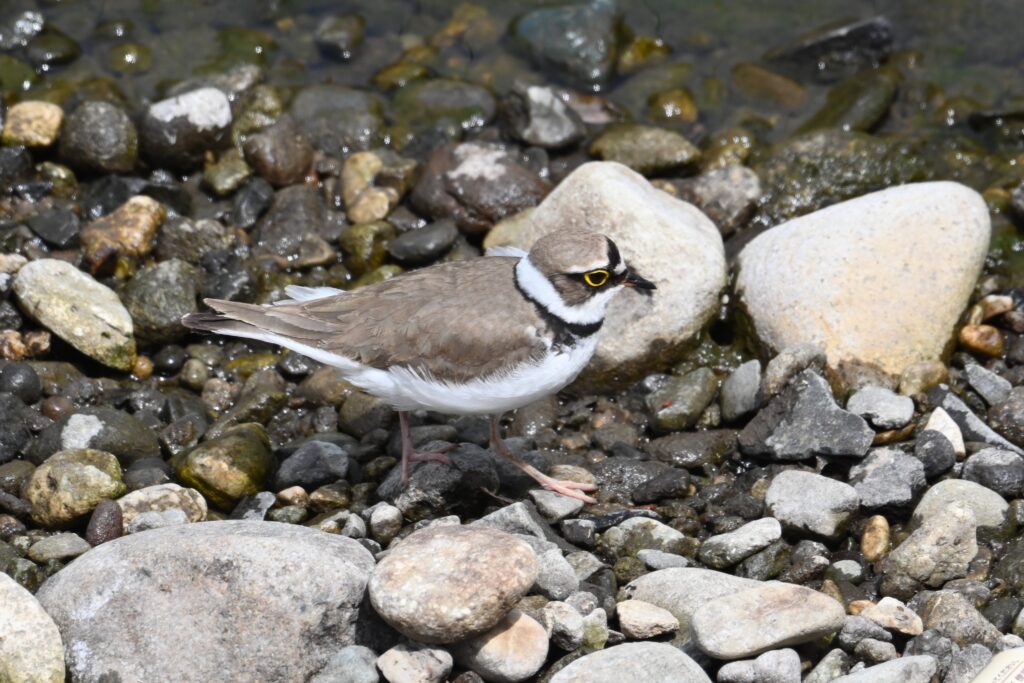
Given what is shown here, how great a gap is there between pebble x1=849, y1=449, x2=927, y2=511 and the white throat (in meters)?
1.90

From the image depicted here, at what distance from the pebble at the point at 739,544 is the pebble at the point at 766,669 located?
3.42ft

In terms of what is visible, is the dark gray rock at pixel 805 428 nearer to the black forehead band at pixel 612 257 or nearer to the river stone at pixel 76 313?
the black forehead band at pixel 612 257

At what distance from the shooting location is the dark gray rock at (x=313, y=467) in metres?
7.31

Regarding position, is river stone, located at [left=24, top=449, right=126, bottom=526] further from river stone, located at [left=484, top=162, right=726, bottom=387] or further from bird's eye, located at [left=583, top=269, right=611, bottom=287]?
river stone, located at [left=484, top=162, right=726, bottom=387]

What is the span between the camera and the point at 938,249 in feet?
27.0

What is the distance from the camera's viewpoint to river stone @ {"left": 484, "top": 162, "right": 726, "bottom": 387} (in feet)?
26.9

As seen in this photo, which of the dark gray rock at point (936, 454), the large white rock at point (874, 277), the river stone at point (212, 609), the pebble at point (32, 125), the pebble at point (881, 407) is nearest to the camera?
the river stone at point (212, 609)

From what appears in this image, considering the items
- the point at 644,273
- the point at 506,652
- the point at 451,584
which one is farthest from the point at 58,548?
the point at 644,273

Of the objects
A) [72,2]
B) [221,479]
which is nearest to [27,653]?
[221,479]

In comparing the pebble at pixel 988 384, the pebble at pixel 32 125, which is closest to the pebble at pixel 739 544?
the pebble at pixel 988 384

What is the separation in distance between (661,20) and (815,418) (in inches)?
248

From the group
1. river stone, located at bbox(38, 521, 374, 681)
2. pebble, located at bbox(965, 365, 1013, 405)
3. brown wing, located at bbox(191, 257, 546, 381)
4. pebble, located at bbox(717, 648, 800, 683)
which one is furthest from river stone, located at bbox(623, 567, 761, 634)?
pebble, located at bbox(965, 365, 1013, 405)

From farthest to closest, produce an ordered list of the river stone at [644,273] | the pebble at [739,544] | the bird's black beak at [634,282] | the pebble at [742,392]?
the river stone at [644,273] < the pebble at [742,392] < the bird's black beak at [634,282] < the pebble at [739,544]

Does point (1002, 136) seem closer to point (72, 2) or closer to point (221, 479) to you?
point (221, 479)
